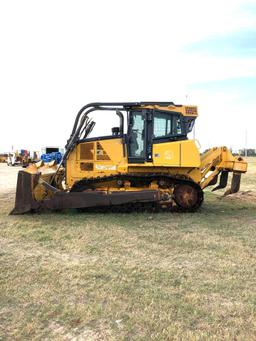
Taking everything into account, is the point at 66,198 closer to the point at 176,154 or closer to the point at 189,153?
the point at 176,154

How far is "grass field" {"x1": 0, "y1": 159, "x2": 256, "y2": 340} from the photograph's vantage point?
3.86 m

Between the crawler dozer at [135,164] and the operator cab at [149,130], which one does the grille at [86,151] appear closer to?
the crawler dozer at [135,164]

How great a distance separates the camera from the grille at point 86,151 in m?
10.6

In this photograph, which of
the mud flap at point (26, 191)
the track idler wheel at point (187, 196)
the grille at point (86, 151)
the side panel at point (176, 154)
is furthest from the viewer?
the grille at point (86, 151)

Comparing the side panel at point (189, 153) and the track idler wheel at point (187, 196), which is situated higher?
the side panel at point (189, 153)

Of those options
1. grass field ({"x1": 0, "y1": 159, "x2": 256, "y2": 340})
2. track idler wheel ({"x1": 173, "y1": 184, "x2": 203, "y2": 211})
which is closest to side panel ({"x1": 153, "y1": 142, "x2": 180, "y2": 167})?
track idler wheel ({"x1": 173, "y1": 184, "x2": 203, "y2": 211})

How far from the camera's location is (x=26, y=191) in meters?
9.88

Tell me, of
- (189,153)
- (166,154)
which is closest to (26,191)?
(166,154)

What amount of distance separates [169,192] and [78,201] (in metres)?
2.21

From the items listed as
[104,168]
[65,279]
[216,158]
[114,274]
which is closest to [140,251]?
[114,274]

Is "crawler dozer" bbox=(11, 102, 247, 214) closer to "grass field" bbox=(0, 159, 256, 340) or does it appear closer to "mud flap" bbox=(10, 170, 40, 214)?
"mud flap" bbox=(10, 170, 40, 214)

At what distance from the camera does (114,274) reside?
209 inches

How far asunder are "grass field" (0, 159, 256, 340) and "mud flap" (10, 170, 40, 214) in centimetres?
104

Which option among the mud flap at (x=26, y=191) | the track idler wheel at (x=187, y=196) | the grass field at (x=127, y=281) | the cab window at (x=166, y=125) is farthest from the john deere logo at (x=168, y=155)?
the mud flap at (x=26, y=191)
